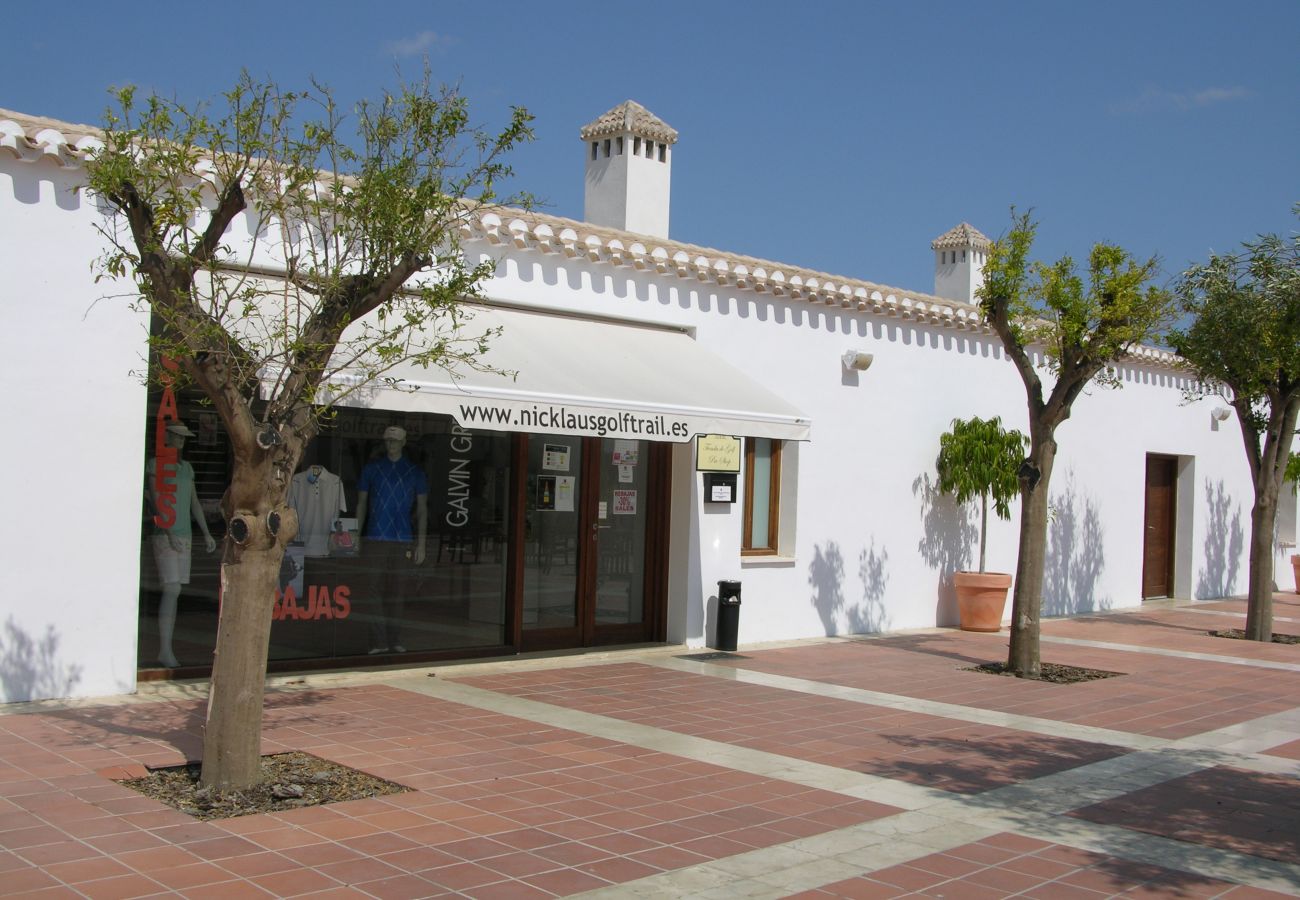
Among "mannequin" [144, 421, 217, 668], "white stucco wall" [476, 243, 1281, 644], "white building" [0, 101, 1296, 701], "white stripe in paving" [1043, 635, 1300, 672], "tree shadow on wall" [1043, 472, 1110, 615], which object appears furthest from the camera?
"tree shadow on wall" [1043, 472, 1110, 615]

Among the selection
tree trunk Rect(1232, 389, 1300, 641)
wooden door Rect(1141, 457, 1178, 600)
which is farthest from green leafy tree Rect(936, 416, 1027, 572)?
wooden door Rect(1141, 457, 1178, 600)

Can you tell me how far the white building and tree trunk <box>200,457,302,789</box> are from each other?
2373 mm

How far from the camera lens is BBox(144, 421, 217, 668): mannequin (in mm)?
10250

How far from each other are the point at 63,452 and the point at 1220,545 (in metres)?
21.9

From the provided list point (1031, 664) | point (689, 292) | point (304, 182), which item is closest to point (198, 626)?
point (304, 182)

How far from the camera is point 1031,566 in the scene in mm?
13258

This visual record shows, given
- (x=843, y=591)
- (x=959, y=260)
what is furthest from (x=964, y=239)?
(x=843, y=591)

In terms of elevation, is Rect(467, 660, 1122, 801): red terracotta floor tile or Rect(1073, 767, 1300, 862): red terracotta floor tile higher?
Rect(467, 660, 1122, 801): red terracotta floor tile

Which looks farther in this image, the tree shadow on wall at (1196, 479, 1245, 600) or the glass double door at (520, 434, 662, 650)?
the tree shadow on wall at (1196, 479, 1245, 600)

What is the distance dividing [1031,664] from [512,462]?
236 inches

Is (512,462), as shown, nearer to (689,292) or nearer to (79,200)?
(689,292)

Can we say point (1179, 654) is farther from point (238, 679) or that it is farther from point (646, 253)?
point (238, 679)

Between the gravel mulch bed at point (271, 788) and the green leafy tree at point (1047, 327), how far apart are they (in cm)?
813

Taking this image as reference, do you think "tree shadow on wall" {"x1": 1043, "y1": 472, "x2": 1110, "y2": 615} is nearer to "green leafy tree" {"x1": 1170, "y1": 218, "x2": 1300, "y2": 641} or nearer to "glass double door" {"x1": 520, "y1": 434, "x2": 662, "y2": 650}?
"green leafy tree" {"x1": 1170, "y1": 218, "x2": 1300, "y2": 641}
